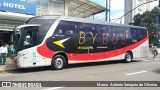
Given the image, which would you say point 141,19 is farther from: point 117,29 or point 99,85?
point 99,85

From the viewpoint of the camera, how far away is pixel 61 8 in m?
36.4

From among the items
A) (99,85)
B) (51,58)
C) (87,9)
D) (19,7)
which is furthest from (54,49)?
(87,9)

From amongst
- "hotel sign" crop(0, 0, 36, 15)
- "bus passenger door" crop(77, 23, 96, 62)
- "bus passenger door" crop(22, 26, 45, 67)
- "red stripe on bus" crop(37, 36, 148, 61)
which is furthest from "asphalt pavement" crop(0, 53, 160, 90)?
"hotel sign" crop(0, 0, 36, 15)

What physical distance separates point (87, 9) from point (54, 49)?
28768mm

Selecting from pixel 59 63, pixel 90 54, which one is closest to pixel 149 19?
pixel 90 54

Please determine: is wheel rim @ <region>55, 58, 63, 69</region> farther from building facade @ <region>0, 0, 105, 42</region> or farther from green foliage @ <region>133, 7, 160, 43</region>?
green foliage @ <region>133, 7, 160, 43</region>

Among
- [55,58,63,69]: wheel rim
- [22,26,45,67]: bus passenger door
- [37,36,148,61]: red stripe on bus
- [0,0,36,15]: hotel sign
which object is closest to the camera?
[22,26,45,67]: bus passenger door

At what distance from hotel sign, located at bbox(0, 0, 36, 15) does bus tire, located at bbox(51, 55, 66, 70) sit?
11540 millimetres

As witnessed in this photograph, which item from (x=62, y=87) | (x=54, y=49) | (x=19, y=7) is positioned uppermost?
(x=19, y=7)

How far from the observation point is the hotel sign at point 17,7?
86.3ft

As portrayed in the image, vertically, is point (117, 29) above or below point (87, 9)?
below

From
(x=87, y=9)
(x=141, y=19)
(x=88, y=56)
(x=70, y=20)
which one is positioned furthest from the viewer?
(x=141, y=19)

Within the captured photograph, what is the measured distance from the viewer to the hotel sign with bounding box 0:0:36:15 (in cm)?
2631

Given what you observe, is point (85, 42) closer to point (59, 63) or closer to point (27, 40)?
point (59, 63)
